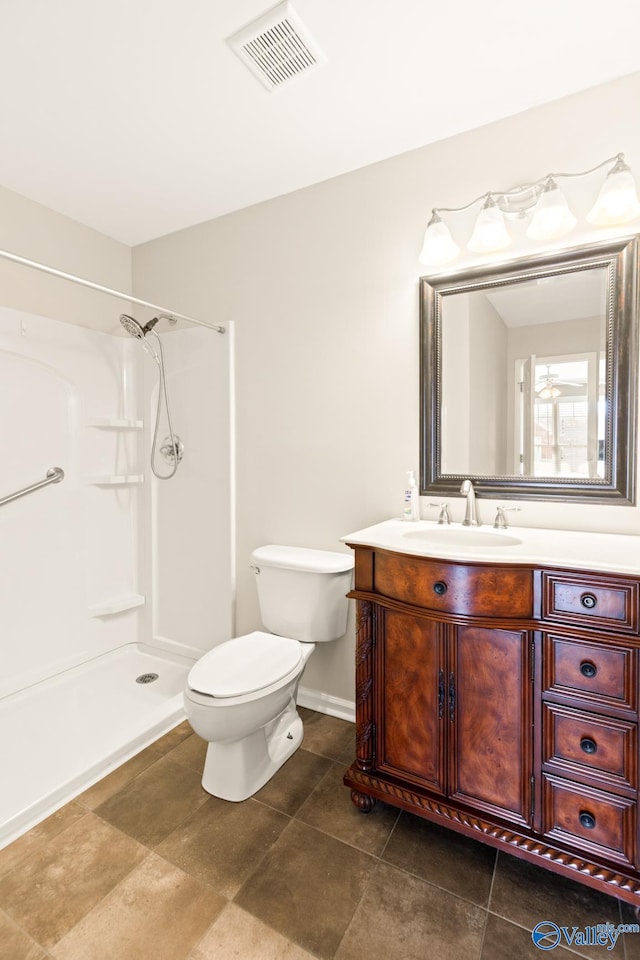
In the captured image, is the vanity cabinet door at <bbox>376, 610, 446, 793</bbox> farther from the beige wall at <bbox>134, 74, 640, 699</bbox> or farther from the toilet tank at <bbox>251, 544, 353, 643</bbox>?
the beige wall at <bbox>134, 74, 640, 699</bbox>

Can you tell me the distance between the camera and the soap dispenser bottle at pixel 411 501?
73.4 inches

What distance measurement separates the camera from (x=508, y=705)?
1.33 meters

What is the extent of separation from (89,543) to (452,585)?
6.76 ft

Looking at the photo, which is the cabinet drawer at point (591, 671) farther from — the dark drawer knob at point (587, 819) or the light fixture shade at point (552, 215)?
the light fixture shade at point (552, 215)

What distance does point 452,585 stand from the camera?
1.36 meters

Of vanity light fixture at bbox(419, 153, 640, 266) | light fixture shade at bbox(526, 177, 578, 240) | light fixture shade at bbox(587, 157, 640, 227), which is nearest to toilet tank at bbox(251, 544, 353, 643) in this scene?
vanity light fixture at bbox(419, 153, 640, 266)

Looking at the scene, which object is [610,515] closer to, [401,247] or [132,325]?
[401,247]

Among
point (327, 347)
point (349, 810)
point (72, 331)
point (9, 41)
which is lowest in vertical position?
point (349, 810)

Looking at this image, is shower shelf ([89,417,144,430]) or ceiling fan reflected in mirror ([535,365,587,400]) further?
shower shelf ([89,417,144,430])

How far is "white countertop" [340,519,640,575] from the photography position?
1.22 metres

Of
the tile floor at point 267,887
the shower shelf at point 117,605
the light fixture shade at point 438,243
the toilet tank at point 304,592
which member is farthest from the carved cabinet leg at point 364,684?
the shower shelf at point 117,605

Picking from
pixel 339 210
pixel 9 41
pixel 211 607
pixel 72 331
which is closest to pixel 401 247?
pixel 339 210

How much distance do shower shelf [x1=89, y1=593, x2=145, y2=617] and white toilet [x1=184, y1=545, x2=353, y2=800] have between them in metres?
1.07

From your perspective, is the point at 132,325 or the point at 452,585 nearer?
the point at 452,585
